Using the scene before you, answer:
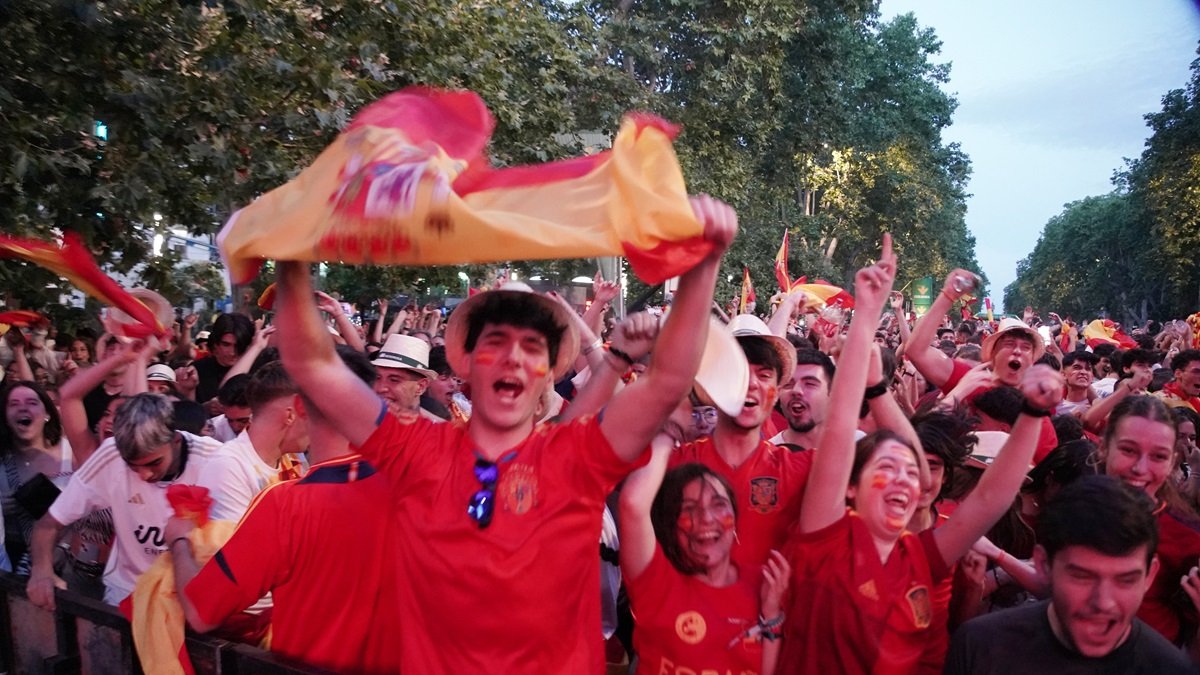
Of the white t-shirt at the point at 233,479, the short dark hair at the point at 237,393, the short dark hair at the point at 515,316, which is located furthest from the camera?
the short dark hair at the point at 237,393

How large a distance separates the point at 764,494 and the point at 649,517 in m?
0.62

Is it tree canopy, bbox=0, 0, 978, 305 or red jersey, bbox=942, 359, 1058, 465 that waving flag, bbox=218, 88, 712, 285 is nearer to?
red jersey, bbox=942, 359, 1058, 465

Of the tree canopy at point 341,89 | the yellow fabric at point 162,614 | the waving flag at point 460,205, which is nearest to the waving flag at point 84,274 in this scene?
the yellow fabric at point 162,614

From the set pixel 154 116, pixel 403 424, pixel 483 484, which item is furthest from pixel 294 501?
pixel 154 116

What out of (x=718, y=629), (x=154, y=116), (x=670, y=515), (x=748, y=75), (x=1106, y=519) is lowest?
(x=718, y=629)

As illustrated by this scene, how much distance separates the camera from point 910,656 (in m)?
2.75

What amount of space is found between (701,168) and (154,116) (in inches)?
567

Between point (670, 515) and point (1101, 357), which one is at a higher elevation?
point (1101, 357)

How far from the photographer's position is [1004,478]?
2.80m

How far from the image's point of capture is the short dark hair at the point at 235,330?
689 cm

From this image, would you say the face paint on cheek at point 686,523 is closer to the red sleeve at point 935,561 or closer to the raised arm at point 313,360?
the red sleeve at point 935,561

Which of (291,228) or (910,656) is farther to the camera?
(910,656)

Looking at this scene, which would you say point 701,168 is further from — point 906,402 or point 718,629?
point 718,629

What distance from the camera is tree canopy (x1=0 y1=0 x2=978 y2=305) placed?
651 centimetres
